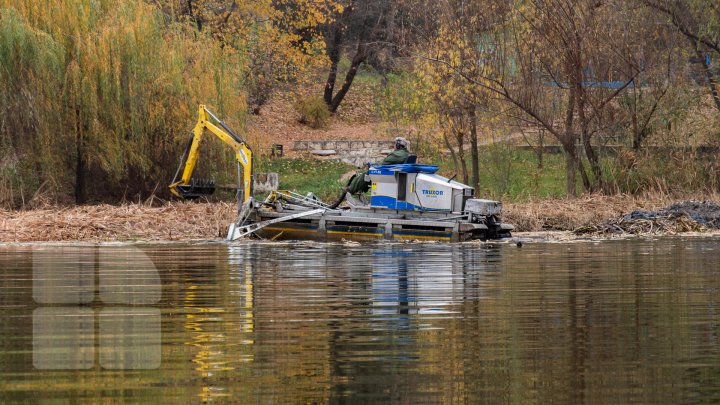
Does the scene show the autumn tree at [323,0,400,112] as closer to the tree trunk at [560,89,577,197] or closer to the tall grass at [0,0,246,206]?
the tree trunk at [560,89,577,197]

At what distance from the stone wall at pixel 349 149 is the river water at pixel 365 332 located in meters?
30.0

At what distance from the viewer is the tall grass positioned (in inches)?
1320

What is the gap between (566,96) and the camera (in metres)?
38.8

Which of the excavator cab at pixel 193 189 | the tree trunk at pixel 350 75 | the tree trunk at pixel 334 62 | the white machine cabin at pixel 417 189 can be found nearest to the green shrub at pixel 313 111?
the tree trunk at pixel 350 75

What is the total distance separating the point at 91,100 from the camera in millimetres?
33875

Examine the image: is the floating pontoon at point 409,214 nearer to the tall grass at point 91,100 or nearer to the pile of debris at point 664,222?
the pile of debris at point 664,222

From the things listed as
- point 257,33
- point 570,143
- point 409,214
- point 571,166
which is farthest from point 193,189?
point 257,33

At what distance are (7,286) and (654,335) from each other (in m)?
8.57

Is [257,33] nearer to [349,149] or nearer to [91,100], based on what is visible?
[349,149]

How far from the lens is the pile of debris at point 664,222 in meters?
28.7

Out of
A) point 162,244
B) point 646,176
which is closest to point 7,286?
point 162,244

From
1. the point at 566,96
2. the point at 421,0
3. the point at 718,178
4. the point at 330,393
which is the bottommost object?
the point at 330,393

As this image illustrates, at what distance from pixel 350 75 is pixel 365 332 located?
47.3m

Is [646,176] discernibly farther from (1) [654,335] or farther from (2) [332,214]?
(1) [654,335]
